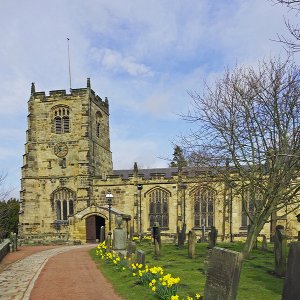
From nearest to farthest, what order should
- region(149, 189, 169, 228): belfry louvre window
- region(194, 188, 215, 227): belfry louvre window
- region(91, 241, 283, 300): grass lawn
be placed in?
region(91, 241, 283, 300): grass lawn → region(194, 188, 215, 227): belfry louvre window → region(149, 189, 169, 228): belfry louvre window

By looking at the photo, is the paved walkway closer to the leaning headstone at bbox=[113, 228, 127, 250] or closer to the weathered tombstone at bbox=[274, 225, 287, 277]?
the leaning headstone at bbox=[113, 228, 127, 250]

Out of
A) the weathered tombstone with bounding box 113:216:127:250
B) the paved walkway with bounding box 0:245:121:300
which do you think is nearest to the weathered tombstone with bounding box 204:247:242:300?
the paved walkway with bounding box 0:245:121:300

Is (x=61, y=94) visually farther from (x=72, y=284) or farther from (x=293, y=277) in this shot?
(x=293, y=277)

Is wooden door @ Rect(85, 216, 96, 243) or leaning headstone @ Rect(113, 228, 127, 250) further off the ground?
leaning headstone @ Rect(113, 228, 127, 250)

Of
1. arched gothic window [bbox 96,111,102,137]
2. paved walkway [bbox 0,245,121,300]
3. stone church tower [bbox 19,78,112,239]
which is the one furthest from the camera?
arched gothic window [bbox 96,111,102,137]

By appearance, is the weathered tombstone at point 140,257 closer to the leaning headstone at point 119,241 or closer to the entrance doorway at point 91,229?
A: the leaning headstone at point 119,241

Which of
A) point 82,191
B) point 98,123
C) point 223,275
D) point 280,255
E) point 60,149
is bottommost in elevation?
point 280,255

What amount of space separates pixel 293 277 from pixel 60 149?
34.5 m

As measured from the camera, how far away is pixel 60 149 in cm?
3822

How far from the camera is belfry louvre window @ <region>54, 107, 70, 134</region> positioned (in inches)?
1527

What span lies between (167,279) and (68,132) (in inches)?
1230

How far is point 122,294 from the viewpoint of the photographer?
10.0 metres

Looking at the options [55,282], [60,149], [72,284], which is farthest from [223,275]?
[60,149]

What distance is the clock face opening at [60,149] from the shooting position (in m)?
38.1
